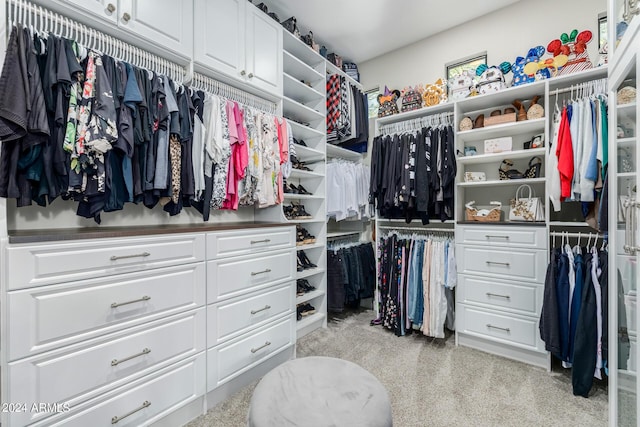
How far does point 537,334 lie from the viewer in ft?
6.82

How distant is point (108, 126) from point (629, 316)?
93.3 inches

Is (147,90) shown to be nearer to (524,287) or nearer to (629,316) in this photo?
(629,316)

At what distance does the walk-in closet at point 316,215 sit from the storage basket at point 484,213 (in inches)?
4.6

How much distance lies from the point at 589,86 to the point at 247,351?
2.98m

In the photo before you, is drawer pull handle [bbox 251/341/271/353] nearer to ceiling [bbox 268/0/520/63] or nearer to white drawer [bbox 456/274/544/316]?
white drawer [bbox 456/274/544/316]

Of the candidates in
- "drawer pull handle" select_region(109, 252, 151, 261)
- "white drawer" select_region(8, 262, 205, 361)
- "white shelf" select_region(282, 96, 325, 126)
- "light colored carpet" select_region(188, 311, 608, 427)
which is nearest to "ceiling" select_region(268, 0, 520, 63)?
"white shelf" select_region(282, 96, 325, 126)

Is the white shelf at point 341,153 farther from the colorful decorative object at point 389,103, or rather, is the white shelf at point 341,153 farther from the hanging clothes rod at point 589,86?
the hanging clothes rod at point 589,86

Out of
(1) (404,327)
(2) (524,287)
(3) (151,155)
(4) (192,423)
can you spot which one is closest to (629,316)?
(2) (524,287)

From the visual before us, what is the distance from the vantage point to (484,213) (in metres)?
2.44

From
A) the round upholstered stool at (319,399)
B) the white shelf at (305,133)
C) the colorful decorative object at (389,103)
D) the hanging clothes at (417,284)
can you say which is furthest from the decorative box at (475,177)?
the round upholstered stool at (319,399)

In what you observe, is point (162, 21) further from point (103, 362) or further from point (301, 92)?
point (103, 362)

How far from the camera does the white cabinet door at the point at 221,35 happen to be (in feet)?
5.90

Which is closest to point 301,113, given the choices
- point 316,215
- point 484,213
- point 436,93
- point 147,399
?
point 316,215

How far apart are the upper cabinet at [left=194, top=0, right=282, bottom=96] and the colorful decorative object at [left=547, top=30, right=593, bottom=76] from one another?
2.18 m
